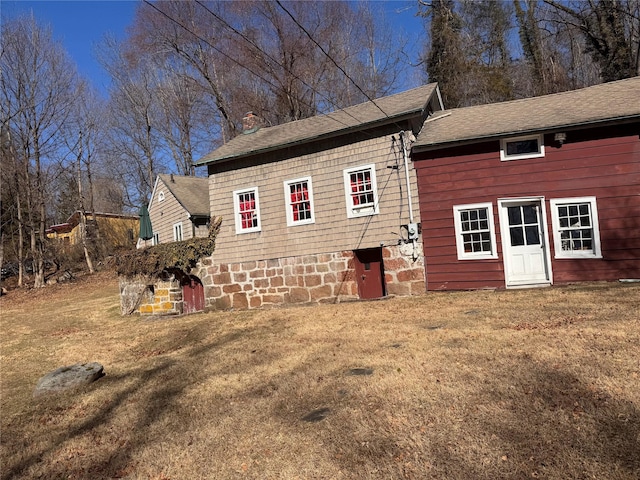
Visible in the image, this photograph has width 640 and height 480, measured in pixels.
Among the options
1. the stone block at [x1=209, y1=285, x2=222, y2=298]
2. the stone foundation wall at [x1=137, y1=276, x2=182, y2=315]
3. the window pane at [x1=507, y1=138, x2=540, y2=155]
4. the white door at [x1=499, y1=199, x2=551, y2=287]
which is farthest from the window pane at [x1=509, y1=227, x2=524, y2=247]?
the stone foundation wall at [x1=137, y1=276, x2=182, y2=315]

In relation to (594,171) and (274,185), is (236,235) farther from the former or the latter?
(594,171)

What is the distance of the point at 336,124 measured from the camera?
13.5m

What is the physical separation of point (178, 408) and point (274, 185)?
380 inches

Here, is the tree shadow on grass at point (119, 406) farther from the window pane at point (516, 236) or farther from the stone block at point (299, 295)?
the window pane at point (516, 236)

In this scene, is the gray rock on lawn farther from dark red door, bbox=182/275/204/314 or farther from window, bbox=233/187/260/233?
dark red door, bbox=182/275/204/314

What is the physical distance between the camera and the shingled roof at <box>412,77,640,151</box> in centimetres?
1044

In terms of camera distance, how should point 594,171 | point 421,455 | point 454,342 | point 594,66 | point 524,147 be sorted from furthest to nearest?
point 594,66
point 524,147
point 594,171
point 454,342
point 421,455

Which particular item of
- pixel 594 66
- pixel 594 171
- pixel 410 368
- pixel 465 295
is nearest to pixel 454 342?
pixel 410 368

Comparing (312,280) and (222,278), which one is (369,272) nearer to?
(312,280)

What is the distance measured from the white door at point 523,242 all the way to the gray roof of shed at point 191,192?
1341 centimetres

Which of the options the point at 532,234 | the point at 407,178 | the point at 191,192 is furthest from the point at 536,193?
the point at 191,192

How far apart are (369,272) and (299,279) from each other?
230cm

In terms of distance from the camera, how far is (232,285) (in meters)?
14.9

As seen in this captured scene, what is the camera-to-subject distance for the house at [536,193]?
10.3 metres
